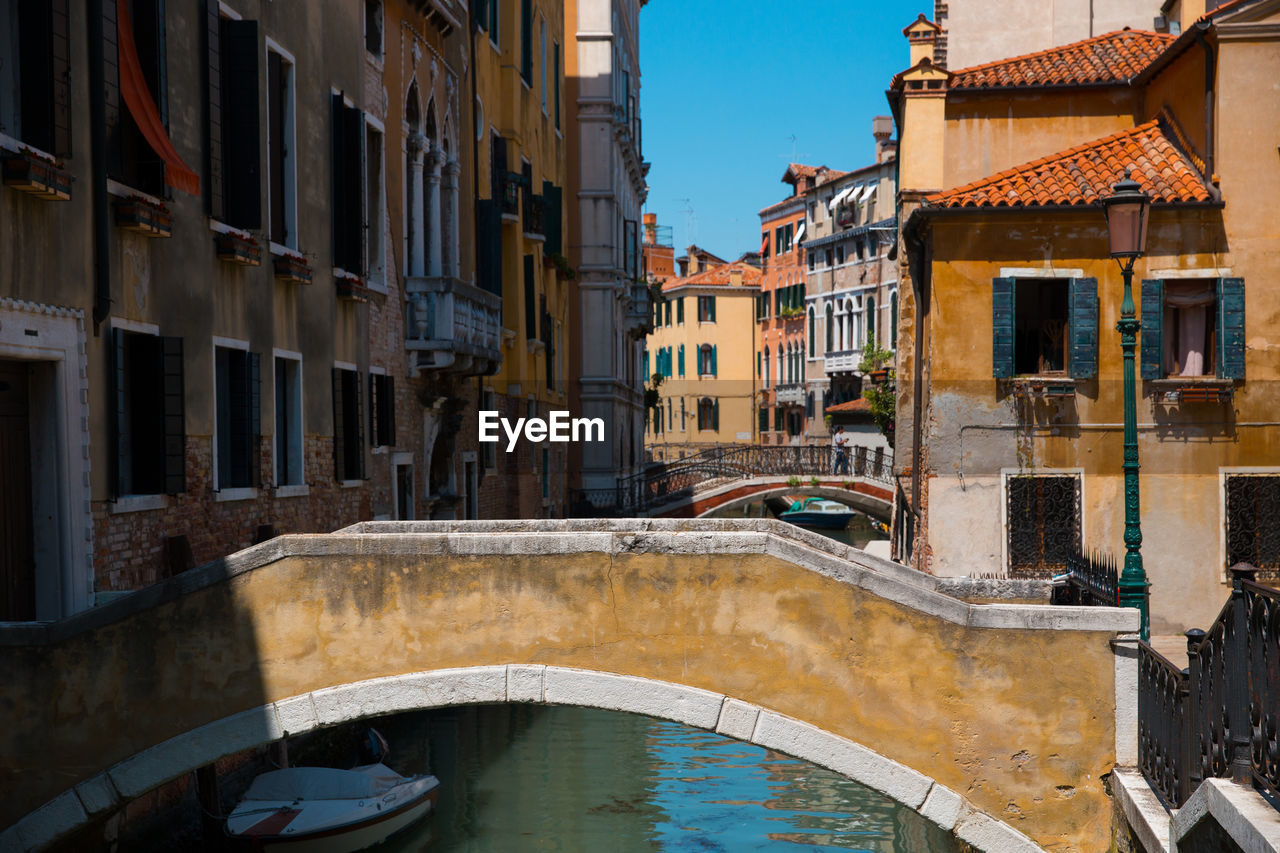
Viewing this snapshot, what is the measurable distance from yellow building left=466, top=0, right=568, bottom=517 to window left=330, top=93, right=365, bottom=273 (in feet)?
16.1

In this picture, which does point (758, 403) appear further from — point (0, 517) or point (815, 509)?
point (0, 517)

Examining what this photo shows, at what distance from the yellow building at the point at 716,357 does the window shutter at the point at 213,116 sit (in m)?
51.2

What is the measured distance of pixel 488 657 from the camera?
8.56m

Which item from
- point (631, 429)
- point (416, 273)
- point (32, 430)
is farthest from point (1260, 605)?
point (631, 429)

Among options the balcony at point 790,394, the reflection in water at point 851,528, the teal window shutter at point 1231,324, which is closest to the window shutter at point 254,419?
the teal window shutter at point 1231,324

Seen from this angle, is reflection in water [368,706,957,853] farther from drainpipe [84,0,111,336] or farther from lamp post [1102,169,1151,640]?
drainpipe [84,0,111,336]

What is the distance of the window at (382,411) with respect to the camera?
15289mm

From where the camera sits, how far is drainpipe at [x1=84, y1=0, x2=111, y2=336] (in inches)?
360

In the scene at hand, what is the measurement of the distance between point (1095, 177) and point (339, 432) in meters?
8.85

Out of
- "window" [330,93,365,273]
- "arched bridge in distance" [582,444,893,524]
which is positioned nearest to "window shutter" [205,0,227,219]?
"window" [330,93,365,273]

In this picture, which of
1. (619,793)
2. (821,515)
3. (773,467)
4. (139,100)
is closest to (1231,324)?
(619,793)

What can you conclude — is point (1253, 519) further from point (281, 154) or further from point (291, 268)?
point (281, 154)

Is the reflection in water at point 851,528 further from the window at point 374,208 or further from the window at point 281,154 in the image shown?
the window at point 281,154

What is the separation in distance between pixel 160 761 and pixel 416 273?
30.1ft
